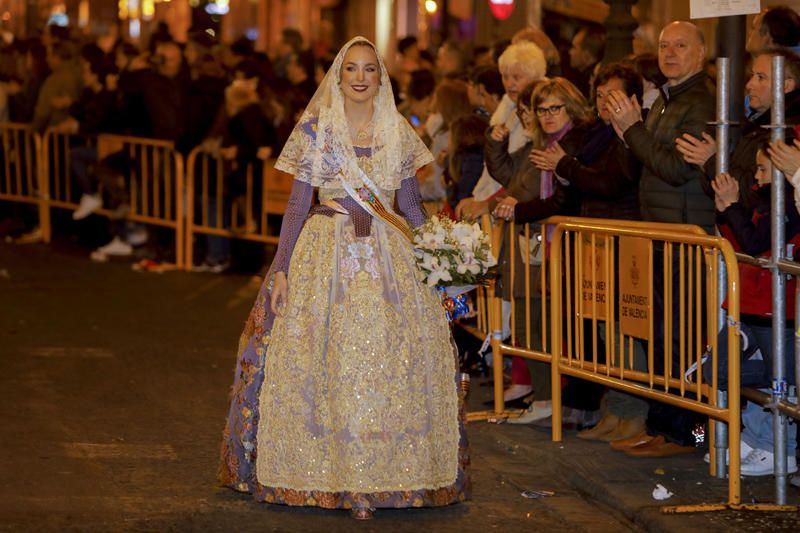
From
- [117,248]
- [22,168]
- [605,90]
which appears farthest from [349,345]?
[22,168]

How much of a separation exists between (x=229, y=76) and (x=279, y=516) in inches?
484

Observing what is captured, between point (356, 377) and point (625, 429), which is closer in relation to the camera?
point (356, 377)

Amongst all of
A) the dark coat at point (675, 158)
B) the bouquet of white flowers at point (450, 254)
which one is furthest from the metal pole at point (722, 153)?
the bouquet of white flowers at point (450, 254)

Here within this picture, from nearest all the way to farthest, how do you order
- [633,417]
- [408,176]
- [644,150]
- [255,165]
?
[408,176] → [644,150] → [633,417] → [255,165]

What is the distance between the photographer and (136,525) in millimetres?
7102

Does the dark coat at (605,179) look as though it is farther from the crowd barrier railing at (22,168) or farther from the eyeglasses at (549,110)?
the crowd barrier railing at (22,168)

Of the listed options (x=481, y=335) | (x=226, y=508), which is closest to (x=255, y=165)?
(x=481, y=335)

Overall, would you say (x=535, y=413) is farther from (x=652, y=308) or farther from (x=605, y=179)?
(x=652, y=308)

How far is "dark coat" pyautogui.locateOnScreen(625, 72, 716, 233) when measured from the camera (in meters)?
8.23

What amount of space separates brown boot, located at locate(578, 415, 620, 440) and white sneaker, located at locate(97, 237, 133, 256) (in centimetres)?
978

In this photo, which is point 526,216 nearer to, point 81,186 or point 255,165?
point 255,165

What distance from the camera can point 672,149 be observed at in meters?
8.25

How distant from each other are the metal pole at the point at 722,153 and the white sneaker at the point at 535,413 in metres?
1.69

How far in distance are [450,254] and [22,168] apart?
13.3 meters
